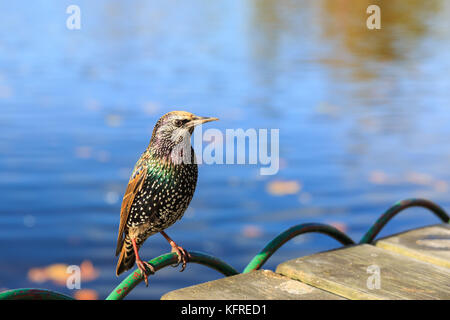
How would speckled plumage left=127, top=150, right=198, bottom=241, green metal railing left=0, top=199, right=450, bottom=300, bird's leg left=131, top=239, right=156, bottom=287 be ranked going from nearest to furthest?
green metal railing left=0, top=199, right=450, bottom=300
speckled plumage left=127, top=150, right=198, bottom=241
bird's leg left=131, top=239, right=156, bottom=287

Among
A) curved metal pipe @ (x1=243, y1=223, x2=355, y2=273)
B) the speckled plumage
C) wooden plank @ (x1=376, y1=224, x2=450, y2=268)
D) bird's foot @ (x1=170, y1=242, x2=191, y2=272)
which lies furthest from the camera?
wooden plank @ (x1=376, y1=224, x2=450, y2=268)

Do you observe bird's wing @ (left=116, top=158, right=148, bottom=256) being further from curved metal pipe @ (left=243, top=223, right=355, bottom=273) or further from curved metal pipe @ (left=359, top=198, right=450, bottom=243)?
curved metal pipe @ (left=359, top=198, right=450, bottom=243)

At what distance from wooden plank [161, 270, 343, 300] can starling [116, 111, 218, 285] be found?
0.71 feet

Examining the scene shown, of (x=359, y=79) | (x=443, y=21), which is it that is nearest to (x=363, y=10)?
(x=443, y=21)

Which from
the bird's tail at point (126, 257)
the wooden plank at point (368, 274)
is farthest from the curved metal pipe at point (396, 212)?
the bird's tail at point (126, 257)

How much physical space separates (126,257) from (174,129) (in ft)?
2.47

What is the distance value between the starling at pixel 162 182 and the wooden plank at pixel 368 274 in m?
0.76

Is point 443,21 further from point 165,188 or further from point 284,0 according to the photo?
point 165,188

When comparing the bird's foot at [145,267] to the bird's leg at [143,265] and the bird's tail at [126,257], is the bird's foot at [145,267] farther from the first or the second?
the bird's tail at [126,257]

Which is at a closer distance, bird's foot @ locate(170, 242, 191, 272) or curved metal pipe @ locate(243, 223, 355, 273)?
bird's foot @ locate(170, 242, 191, 272)

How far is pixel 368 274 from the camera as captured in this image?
3033 mm

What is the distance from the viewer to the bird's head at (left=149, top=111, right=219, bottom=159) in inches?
94.0

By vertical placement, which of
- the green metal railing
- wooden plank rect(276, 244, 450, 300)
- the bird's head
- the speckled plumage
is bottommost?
wooden plank rect(276, 244, 450, 300)

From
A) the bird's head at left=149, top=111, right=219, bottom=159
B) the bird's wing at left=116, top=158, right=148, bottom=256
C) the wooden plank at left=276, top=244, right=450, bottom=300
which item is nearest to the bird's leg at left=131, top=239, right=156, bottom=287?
the bird's wing at left=116, top=158, right=148, bottom=256
